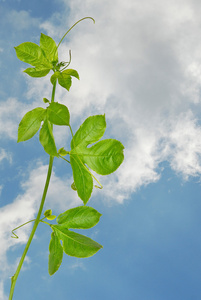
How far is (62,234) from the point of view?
144 centimetres

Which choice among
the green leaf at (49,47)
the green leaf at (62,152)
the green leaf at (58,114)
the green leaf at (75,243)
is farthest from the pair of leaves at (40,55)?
the green leaf at (75,243)

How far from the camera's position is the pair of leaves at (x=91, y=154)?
1385 millimetres

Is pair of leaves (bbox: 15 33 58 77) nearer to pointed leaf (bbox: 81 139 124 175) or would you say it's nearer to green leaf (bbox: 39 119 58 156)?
green leaf (bbox: 39 119 58 156)

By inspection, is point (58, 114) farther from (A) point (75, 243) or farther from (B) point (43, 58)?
(A) point (75, 243)

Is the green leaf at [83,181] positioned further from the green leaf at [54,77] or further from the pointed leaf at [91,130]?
the green leaf at [54,77]

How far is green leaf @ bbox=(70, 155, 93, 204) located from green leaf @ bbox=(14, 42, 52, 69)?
1.62ft

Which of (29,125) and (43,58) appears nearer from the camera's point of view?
(29,125)

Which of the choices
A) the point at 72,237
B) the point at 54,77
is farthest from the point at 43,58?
the point at 72,237

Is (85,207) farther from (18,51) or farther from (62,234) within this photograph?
(18,51)

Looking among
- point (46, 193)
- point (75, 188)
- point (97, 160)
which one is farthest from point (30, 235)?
point (97, 160)

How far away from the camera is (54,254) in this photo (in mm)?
1429

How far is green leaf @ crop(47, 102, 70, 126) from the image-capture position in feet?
4.27

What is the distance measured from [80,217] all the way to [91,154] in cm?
30

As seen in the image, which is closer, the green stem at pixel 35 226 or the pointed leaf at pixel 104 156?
the green stem at pixel 35 226
